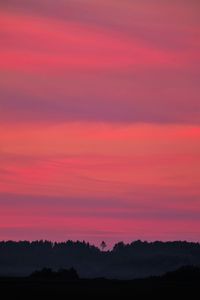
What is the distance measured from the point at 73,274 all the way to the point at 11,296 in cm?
5326

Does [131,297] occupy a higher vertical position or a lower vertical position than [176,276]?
lower

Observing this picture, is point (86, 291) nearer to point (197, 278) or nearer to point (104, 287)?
point (104, 287)

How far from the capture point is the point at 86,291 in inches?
4835

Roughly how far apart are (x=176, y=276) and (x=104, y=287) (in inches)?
1024

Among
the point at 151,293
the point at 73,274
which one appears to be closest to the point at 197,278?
the point at 73,274

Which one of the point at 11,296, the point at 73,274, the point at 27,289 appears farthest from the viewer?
the point at 73,274

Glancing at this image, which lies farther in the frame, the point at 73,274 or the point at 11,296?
the point at 73,274

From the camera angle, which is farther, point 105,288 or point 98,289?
point 105,288

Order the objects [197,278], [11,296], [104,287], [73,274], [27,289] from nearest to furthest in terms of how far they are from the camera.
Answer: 1. [11,296]
2. [27,289]
3. [104,287]
4. [197,278]
5. [73,274]

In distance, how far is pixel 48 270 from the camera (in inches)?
6535

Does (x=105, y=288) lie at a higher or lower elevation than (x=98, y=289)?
higher

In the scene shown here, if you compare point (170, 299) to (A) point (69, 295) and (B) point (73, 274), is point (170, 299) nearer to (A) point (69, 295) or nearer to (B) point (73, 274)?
(A) point (69, 295)

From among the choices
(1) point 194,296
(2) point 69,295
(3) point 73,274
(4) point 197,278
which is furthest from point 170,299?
(3) point 73,274

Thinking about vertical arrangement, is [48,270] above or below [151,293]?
above
